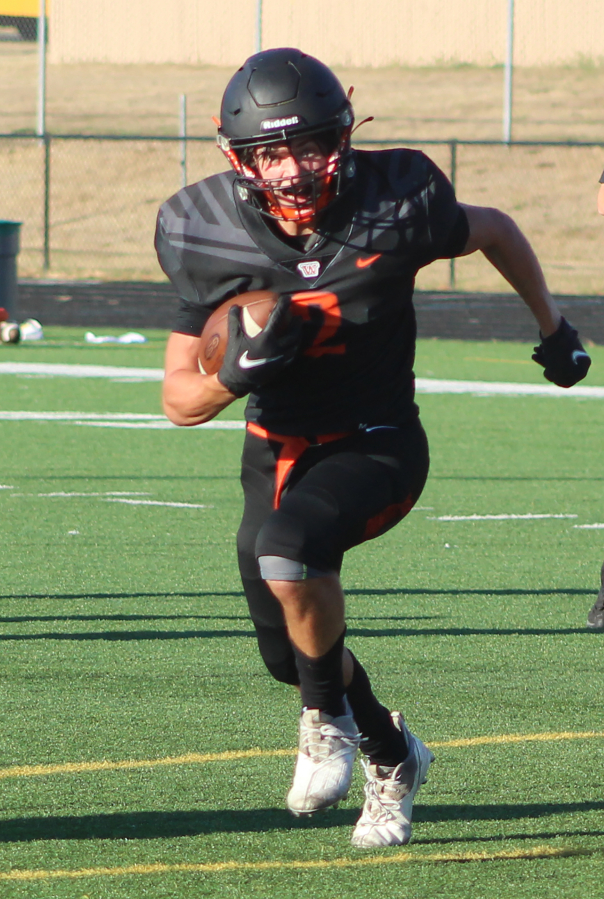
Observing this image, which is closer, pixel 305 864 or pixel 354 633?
pixel 305 864

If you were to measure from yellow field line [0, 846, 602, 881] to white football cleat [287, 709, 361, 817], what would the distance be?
13 cm

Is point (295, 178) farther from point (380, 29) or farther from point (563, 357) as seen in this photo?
point (380, 29)

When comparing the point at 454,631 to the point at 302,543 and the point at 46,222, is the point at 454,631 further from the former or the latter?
the point at 46,222

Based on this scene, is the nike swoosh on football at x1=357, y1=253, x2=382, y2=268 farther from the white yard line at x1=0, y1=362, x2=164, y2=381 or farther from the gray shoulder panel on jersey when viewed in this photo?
the white yard line at x1=0, y1=362, x2=164, y2=381

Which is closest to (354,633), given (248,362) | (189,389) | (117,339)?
(189,389)

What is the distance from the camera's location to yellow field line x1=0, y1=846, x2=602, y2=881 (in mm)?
3459

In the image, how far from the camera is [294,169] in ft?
12.2

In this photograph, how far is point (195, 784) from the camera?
413 cm

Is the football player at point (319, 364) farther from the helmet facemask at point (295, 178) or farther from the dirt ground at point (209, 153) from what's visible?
the dirt ground at point (209, 153)

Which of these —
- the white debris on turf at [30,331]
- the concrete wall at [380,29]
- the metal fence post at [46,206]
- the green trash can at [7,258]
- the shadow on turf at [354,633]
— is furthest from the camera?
the concrete wall at [380,29]

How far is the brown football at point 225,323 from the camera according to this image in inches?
138

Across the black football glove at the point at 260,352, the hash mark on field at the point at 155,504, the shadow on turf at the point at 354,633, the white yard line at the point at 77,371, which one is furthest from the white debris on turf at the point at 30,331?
the black football glove at the point at 260,352

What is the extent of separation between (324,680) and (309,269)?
3.15 ft

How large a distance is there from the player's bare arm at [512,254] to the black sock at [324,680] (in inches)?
41.8
